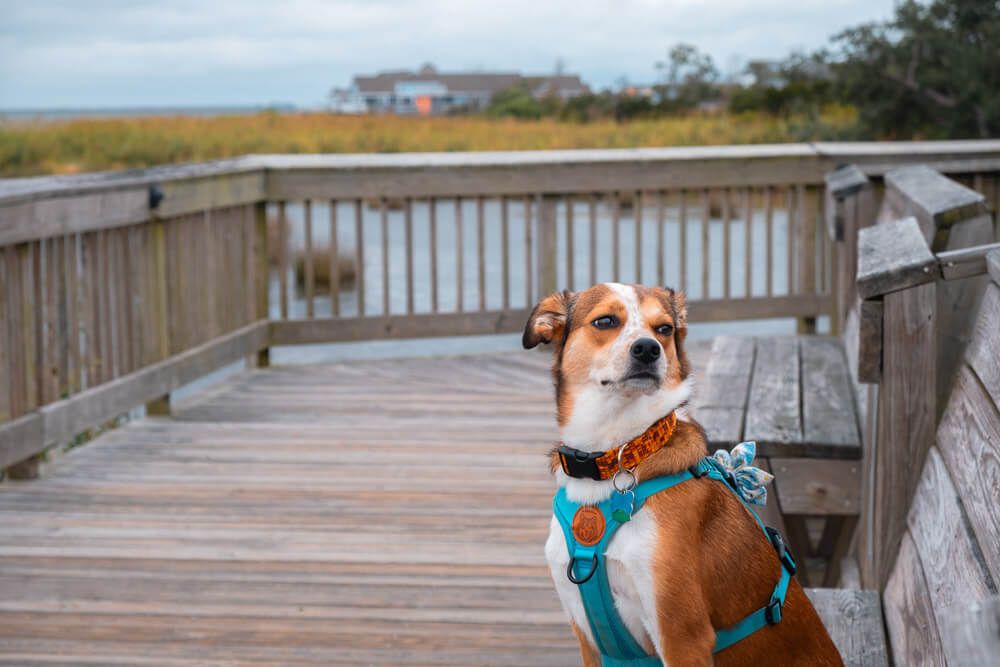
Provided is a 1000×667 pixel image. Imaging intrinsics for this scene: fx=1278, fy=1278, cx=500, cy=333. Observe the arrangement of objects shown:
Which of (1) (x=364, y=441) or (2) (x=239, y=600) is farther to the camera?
(1) (x=364, y=441)

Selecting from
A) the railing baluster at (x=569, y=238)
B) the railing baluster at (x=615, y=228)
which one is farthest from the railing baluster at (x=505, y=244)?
the railing baluster at (x=615, y=228)

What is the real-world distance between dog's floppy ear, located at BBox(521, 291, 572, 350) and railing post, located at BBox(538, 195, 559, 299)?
15.6ft

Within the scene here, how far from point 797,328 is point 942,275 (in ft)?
17.3

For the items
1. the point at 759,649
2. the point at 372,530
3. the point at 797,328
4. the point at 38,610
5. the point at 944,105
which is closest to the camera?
the point at 759,649

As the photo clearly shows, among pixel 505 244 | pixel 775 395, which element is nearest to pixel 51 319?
pixel 505 244

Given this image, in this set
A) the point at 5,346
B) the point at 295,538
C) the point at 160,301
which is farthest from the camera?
the point at 160,301

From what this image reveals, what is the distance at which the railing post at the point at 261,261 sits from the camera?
6.84 m

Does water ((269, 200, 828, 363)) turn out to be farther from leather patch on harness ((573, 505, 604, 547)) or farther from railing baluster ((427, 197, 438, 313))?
leather patch on harness ((573, 505, 604, 547))

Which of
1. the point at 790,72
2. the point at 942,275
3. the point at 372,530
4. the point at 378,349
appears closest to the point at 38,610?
the point at 372,530

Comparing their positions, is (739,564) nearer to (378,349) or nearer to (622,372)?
(622,372)

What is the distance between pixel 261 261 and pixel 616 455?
200 inches

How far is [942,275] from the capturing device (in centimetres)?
223

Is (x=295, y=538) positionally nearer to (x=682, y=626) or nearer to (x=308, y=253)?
(x=682, y=626)

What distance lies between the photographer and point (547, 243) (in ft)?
23.4
